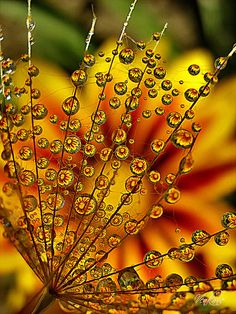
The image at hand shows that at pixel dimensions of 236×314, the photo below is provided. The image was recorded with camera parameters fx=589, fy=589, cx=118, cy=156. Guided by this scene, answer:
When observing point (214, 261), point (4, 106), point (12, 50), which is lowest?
point (214, 261)

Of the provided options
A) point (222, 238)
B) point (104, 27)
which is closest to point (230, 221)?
point (222, 238)

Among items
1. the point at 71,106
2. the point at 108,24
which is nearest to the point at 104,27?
the point at 108,24

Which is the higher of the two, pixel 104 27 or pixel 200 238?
pixel 104 27

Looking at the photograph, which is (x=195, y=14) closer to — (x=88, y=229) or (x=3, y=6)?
(x=3, y=6)

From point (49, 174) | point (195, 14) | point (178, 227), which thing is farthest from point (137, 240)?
point (195, 14)

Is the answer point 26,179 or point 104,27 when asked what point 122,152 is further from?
point 104,27

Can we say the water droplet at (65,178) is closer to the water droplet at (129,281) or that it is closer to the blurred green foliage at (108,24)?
the water droplet at (129,281)

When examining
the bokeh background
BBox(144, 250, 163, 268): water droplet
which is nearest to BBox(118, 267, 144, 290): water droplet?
BBox(144, 250, 163, 268): water droplet

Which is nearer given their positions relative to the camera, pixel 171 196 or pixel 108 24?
pixel 171 196

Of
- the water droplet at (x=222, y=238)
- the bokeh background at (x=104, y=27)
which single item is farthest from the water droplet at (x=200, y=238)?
the bokeh background at (x=104, y=27)
